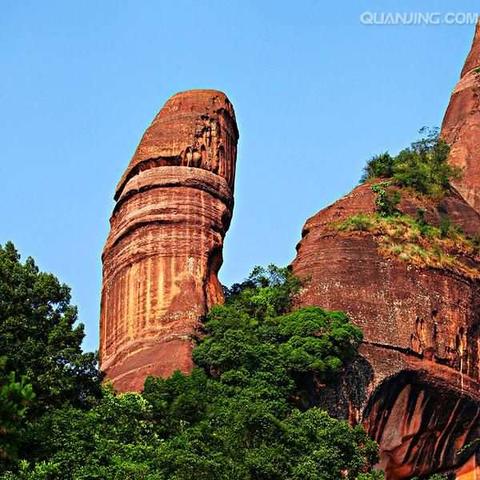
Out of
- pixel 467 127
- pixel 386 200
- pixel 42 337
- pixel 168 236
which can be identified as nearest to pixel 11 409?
pixel 42 337

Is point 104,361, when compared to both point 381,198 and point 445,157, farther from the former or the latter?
point 445,157

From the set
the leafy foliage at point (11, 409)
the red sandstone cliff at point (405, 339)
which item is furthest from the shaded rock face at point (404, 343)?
the leafy foliage at point (11, 409)

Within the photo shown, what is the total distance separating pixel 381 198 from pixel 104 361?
7396mm

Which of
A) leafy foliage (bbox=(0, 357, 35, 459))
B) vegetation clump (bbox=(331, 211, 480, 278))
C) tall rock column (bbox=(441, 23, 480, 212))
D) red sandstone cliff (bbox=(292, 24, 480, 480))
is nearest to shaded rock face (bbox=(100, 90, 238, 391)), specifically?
red sandstone cliff (bbox=(292, 24, 480, 480))

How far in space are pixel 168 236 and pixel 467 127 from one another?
11.9 m

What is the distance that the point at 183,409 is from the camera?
2831 centimetres

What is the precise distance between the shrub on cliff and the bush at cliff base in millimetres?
6712

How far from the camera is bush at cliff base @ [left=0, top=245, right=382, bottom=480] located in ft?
83.0

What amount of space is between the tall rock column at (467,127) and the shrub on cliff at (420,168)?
0.83 metres

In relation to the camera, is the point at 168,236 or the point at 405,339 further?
the point at 168,236

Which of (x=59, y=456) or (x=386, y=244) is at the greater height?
(x=386, y=244)

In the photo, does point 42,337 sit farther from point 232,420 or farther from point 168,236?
point 168,236

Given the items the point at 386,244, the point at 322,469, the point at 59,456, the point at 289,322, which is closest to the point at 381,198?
the point at 386,244

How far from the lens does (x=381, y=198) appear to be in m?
36.0
